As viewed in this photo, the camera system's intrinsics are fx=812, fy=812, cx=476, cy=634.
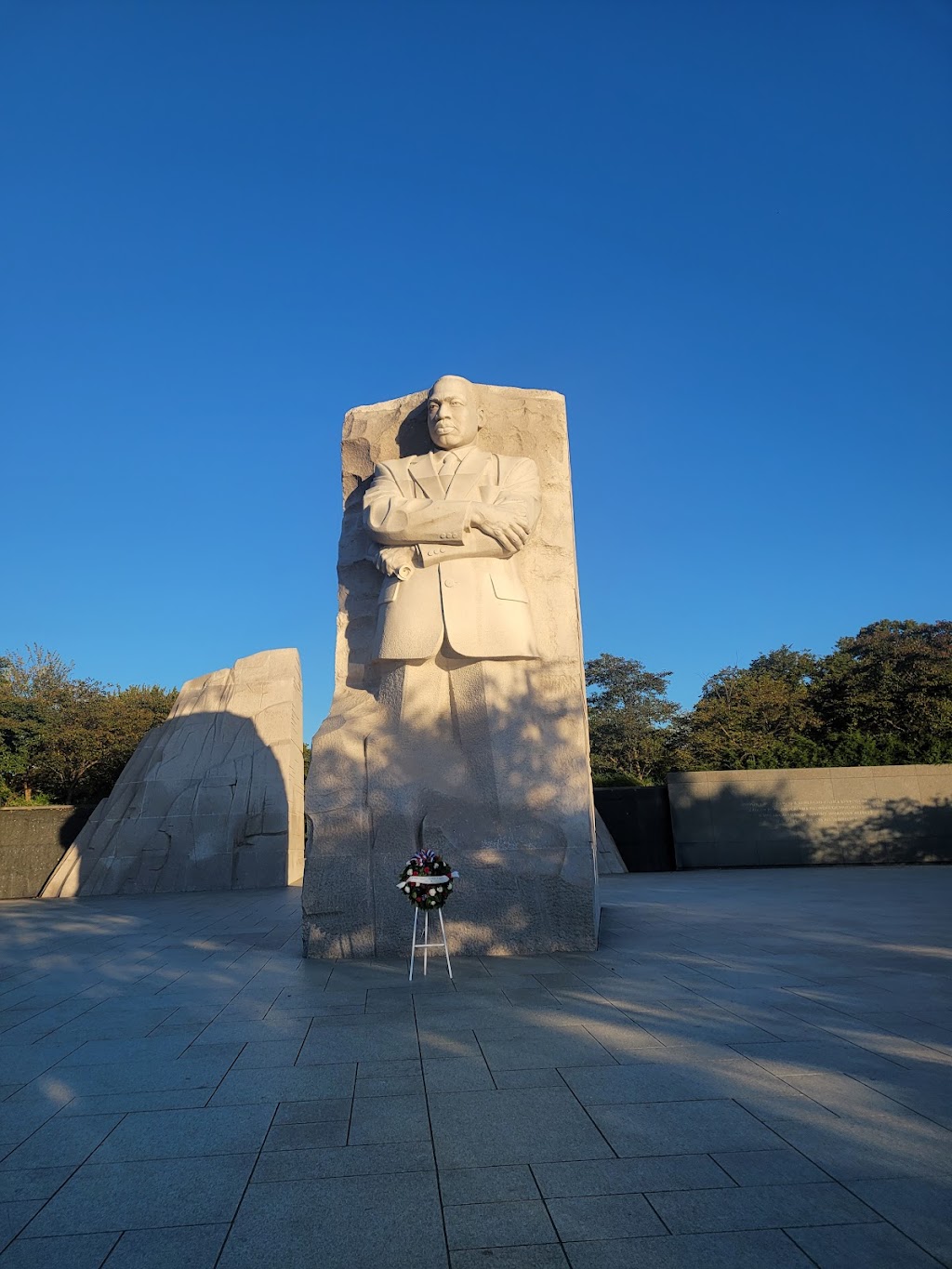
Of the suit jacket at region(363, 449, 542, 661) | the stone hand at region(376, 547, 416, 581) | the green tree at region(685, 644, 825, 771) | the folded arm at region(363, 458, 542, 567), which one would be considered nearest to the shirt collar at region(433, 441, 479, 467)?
the suit jacket at region(363, 449, 542, 661)

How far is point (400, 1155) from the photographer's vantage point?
104 inches

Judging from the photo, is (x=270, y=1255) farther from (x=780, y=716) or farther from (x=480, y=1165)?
(x=780, y=716)

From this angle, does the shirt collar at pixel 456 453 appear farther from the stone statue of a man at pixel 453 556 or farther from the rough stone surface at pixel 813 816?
the rough stone surface at pixel 813 816

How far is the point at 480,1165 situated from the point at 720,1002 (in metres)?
2.40

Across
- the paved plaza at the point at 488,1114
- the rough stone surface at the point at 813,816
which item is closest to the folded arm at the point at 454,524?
the paved plaza at the point at 488,1114

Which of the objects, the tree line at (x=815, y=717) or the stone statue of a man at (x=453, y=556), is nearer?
the stone statue of a man at (x=453, y=556)

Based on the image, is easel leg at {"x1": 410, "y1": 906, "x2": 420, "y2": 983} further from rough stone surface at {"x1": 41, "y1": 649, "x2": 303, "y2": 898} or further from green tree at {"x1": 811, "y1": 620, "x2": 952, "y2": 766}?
green tree at {"x1": 811, "y1": 620, "x2": 952, "y2": 766}

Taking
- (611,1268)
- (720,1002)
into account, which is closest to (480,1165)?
(611,1268)

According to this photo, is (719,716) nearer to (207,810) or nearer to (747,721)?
(747,721)

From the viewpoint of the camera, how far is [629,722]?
36.4 meters

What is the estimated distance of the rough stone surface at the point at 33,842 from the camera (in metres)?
15.1

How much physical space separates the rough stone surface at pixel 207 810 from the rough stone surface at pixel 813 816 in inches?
294

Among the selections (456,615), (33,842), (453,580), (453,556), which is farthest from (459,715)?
(33,842)

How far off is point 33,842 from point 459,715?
12494mm
